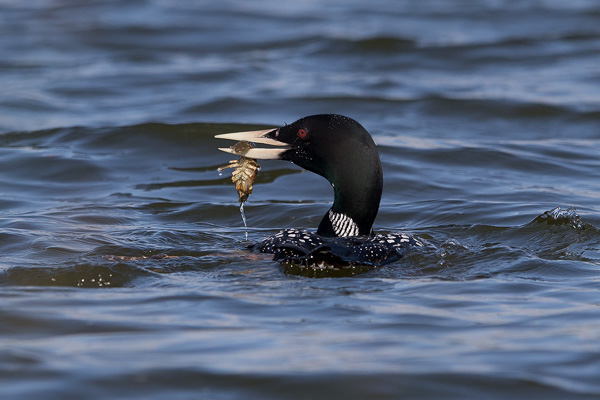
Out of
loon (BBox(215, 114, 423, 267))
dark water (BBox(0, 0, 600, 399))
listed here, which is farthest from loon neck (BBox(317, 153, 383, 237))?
dark water (BBox(0, 0, 600, 399))

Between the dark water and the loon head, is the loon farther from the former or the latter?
the dark water

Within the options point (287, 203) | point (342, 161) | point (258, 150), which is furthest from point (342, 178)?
point (287, 203)

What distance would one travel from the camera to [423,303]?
479 centimetres

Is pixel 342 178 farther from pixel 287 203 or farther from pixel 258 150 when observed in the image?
pixel 287 203

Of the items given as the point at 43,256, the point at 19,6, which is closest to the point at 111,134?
the point at 43,256

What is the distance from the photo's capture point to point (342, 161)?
5.66 metres

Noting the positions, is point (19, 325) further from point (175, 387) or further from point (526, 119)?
point (526, 119)

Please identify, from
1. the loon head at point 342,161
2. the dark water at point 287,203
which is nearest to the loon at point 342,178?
the loon head at point 342,161

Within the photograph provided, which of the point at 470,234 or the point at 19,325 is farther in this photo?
the point at 470,234

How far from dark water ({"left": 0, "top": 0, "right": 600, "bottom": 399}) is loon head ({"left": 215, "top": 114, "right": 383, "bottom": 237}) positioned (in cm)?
39

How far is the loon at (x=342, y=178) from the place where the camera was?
5.39 meters

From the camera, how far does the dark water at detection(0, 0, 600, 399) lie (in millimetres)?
3881

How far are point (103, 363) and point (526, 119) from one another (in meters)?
8.04

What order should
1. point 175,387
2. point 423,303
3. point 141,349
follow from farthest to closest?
point 423,303 < point 141,349 < point 175,387
